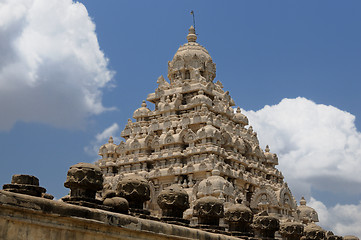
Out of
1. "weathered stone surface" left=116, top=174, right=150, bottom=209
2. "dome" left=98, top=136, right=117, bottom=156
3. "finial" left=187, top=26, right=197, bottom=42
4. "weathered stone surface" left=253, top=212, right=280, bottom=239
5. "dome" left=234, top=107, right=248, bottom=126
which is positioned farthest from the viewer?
"finial" left=187, top=26, right=197, bottom=42

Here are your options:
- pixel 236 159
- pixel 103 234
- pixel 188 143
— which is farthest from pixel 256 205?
pixel 103 234

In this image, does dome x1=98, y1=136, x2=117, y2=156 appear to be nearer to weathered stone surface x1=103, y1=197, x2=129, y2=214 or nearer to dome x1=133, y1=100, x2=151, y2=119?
dome x1=133, y1=100, x2=151, y2=119

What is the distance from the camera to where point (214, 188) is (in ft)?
130

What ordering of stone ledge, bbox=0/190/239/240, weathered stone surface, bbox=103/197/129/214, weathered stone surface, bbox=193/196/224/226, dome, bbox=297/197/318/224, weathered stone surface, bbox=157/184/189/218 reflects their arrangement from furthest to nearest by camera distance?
dome, bbox=297/197/318/224, weathered stone surface, bbox=193/196/224/226, weathered stone surface, bbox=157/184/189/218, weathered stone surface, bbox=103/197/129/214, stone ledge, bbox=0/190/239/240

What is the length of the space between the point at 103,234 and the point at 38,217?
1546 millimetres

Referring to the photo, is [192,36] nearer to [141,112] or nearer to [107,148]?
[141,112]

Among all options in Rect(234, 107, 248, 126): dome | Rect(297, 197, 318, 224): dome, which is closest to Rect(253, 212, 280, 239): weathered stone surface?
Rect(297, 197, 318, 224): dome

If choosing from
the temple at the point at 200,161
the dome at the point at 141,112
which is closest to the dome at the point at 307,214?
the temple at the point at 200,161

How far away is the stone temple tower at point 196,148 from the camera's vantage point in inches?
1743

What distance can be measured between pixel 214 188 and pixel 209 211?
24.2 m

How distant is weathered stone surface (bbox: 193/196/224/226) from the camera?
15547 millimetres

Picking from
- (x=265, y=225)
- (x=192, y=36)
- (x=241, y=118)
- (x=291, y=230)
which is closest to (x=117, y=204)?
(x=265, y=225)

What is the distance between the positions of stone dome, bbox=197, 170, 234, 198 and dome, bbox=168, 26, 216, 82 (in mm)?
16484

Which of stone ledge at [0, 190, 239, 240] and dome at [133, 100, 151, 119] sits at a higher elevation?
dome at [133, 100, 151, 119]
